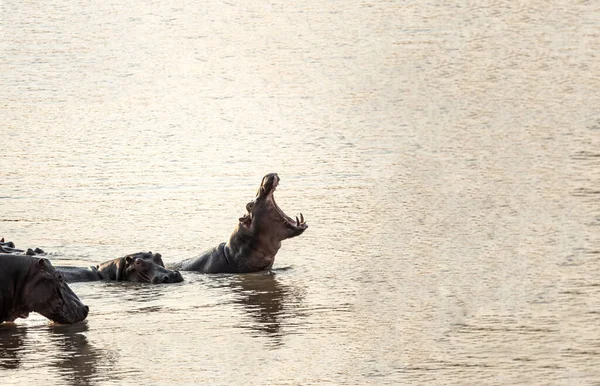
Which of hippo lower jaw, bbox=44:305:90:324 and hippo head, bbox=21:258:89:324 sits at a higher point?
hippo head, bbox=21:258:89:324

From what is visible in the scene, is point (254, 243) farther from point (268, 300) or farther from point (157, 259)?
point (268, 300)

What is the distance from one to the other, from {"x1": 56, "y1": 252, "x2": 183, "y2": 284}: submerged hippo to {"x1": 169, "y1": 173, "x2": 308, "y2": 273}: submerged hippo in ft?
0.95

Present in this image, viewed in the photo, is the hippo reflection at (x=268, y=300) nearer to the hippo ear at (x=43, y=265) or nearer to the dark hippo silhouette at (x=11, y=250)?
the hippo ear at (x=43, y=265)

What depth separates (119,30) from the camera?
1998 centimetres

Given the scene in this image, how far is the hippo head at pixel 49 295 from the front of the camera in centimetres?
786

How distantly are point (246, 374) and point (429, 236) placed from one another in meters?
3.29

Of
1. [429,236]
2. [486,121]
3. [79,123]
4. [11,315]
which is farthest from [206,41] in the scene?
[11,315]

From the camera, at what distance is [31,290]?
7.85 metres

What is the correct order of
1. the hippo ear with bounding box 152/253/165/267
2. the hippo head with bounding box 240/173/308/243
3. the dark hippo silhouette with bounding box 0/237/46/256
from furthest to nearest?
1. the hippo head with bounding box 240/173/308/243
2. the hippo ear with bounding box 152/253/165/267
3. the dark hippo silhouette with bounding box 0/237/46/256

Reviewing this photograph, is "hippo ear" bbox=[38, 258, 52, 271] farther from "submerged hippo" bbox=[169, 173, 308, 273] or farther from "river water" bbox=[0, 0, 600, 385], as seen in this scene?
"submerged hippo" bbox=[169, 173, 308, 273]

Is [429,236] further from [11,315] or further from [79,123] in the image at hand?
[79,123]

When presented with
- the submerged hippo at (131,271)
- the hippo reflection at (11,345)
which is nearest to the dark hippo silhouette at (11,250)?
the submerged hippo at (131,271)

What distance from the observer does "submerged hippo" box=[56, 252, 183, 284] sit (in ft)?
30.3

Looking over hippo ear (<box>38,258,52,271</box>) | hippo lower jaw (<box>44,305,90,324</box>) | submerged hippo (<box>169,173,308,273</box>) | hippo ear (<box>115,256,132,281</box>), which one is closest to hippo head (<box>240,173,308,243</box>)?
submerged hippo (<box>169,173,308,273</box>)
